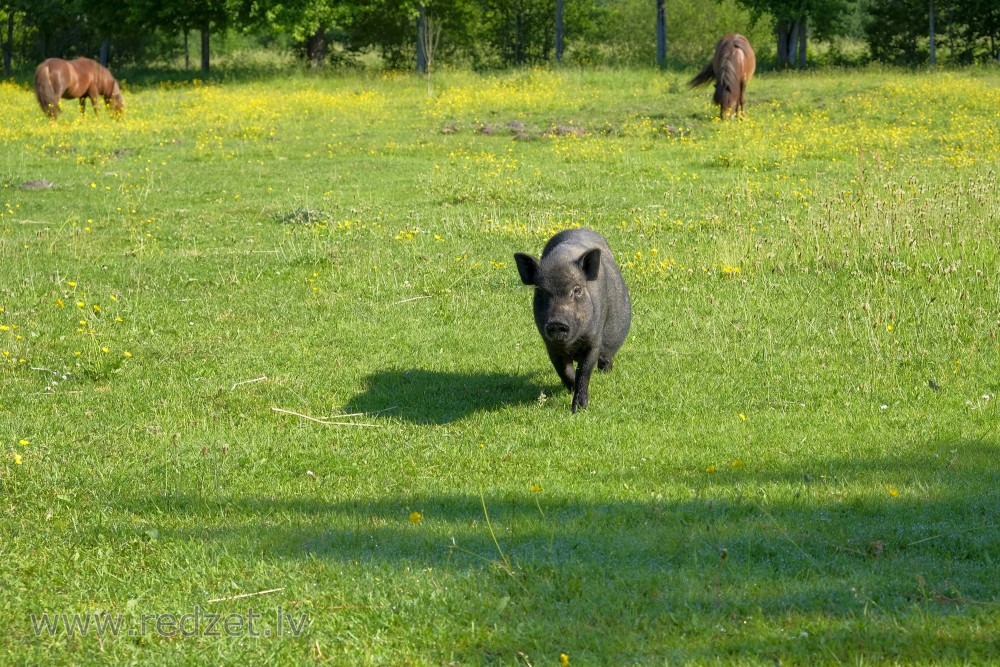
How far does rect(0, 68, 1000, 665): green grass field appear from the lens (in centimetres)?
468

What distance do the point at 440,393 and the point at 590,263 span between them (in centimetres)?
181

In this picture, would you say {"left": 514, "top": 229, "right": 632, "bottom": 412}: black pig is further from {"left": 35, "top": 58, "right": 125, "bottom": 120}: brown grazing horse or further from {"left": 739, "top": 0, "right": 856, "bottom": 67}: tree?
{"left": 739, "top": 0, "right": 856, "bottom": 67}: tree

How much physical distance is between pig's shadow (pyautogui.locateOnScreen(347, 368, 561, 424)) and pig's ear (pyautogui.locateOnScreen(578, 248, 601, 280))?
4.08ft

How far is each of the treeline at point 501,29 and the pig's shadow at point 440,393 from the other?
31102mm

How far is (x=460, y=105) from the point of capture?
96.3 ft

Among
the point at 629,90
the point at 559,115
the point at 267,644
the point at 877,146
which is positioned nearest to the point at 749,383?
the point at 267,644

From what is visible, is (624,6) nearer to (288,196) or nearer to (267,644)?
(288,196)

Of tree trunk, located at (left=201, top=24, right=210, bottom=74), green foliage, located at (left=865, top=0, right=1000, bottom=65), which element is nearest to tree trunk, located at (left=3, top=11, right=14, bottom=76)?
tree trunk, located at (left=201, top=24, right=210, bottom=74)

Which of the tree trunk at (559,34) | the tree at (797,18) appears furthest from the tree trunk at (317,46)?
the tree at (797,18)

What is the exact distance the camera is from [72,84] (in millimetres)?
28703

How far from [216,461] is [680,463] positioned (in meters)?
3.11

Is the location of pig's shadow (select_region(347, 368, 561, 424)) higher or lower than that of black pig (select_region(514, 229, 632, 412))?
lower

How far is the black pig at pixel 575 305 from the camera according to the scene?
756 centimetres

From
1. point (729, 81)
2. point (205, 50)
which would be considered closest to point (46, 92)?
point (205, 50)
